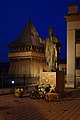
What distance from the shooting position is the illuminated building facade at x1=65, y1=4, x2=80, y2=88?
3131cm

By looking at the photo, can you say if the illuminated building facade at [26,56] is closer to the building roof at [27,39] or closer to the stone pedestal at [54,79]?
the building roof at [27,39]

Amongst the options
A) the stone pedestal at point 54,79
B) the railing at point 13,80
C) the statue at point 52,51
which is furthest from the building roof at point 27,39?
the stone pedestal at point 54,79

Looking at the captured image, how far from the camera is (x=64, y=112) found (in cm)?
1249

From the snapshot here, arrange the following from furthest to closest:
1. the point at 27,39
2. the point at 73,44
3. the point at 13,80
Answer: the point at 27,39 < the point at 13,80 < the point at 73,44

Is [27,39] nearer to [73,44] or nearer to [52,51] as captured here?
[73,44]

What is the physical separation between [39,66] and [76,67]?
586 inches

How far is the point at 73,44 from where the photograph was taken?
103 ft

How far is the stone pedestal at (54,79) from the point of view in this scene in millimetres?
19609

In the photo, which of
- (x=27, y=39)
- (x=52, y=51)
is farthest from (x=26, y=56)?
(x=52, y=51)

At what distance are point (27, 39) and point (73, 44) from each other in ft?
54.2

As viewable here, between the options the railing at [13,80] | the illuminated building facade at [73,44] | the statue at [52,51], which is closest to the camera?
the statue at [52,51]

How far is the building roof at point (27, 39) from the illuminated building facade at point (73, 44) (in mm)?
13040

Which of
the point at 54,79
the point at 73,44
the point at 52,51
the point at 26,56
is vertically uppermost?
the point at 73,44

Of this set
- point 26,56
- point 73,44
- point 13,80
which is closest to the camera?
point 73,44
